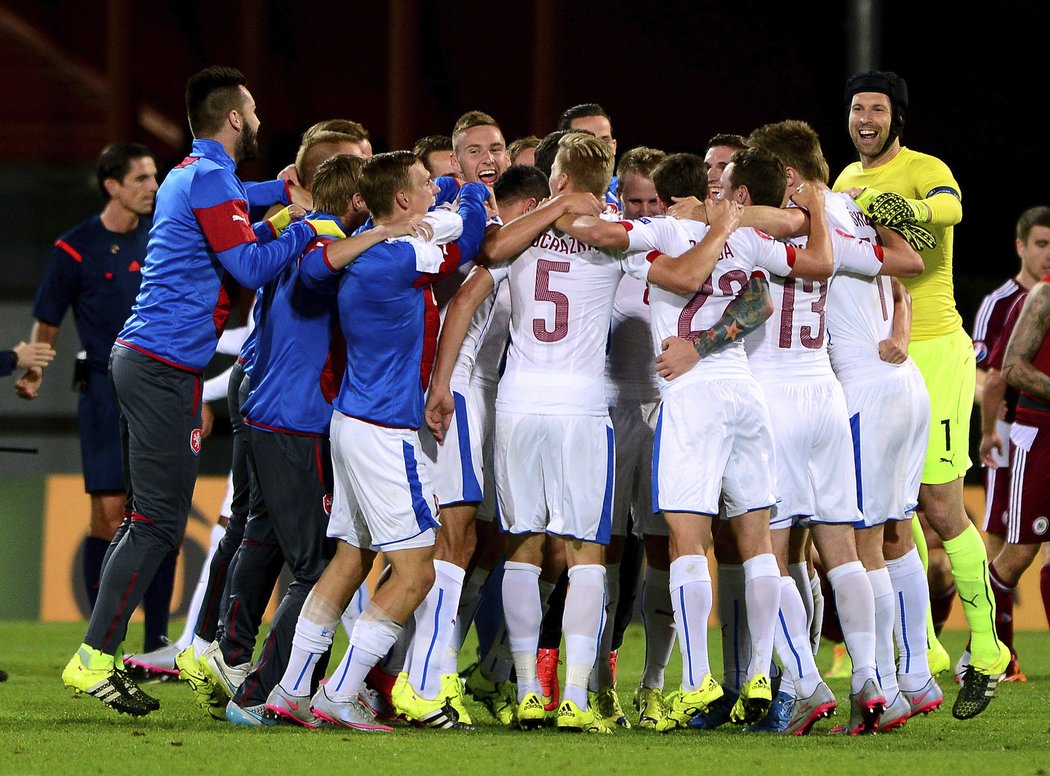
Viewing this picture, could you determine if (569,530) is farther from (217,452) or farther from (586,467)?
(217,452)

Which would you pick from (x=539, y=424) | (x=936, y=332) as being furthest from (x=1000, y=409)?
(x=539, y=424)

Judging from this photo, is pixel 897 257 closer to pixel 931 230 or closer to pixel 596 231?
pixel 931 230

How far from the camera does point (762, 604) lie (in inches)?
218

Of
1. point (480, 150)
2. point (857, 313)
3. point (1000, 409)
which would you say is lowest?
point (1000, 409)

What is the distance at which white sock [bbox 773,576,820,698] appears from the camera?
5.61 meters

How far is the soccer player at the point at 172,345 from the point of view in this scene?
5.62 m

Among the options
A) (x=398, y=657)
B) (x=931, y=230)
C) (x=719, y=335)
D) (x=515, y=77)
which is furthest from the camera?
(x=515, y=77)

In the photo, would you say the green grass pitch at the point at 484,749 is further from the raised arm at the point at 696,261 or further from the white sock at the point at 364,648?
the raised arm at the point at 696,261

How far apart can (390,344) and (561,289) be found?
0.71 meters

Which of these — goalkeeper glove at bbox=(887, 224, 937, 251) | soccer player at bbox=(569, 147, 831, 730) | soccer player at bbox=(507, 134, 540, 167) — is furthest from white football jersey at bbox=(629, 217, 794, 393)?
soccer player at bbox=(507, 134, 540, 167)

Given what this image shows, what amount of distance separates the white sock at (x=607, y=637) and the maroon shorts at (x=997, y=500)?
303 centimetres

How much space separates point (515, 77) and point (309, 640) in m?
12.3

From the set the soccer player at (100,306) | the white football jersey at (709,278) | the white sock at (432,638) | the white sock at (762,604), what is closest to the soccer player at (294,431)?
the white sock at (432,638)

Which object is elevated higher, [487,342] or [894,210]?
[894,210]
